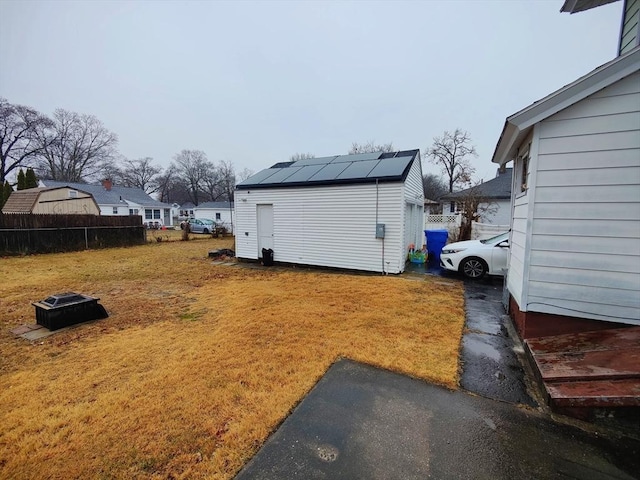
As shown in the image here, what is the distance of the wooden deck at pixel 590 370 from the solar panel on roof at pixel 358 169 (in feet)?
20.2

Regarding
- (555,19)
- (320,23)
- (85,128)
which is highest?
(85,128)

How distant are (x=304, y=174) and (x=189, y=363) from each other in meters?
7.40

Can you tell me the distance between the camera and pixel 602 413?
2.20m

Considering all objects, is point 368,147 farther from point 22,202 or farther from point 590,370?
point 590,370

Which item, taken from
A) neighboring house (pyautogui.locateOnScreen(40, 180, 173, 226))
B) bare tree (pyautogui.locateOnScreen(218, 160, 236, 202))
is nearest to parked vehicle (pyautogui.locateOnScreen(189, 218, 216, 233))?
neighboring house (pyautogui.locateOnScreen(40, 180, 173, 226))

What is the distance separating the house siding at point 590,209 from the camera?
2.91m

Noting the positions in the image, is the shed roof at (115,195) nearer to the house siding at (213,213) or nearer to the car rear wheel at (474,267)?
the house siding at (213,213)

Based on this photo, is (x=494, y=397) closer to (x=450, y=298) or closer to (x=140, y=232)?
(x=450, y=298)

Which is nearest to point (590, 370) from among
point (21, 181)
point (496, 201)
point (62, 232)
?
point (62, 232)

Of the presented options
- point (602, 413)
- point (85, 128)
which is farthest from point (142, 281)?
point (85, 128)

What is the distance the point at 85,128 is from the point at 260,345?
48942mm

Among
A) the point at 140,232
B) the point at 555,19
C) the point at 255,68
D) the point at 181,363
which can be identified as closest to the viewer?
the point at 181,363

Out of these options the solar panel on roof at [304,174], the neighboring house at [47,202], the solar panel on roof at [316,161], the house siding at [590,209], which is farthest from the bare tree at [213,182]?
the house siding at [590,209]

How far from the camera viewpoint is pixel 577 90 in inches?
118
